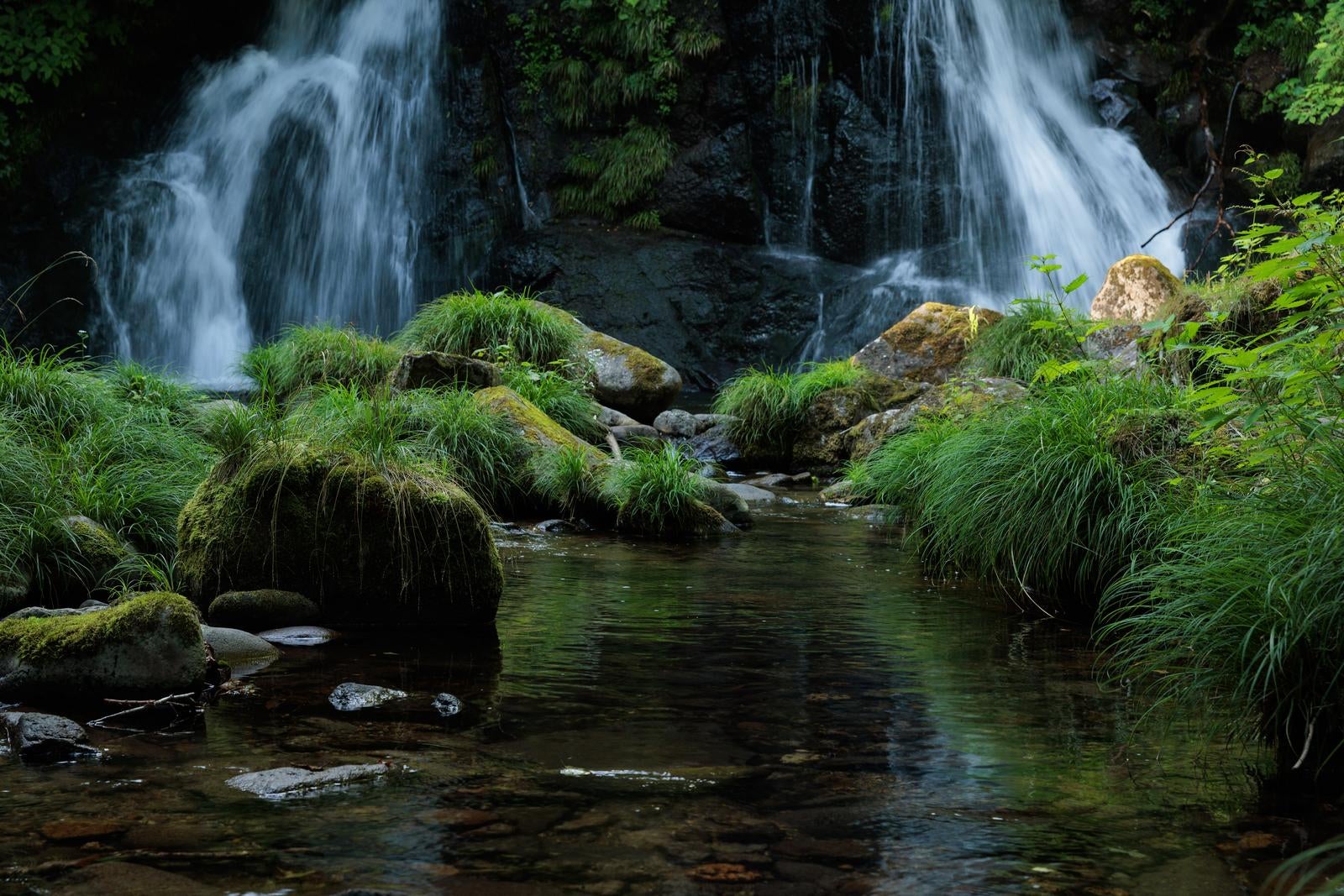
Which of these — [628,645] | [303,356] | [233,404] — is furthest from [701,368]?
[628,645]

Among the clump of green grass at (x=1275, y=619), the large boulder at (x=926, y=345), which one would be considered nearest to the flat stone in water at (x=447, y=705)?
the clump of green grass at (x=1275, y=619)

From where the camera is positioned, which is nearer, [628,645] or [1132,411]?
[628,645]

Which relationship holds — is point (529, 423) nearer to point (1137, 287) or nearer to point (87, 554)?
point (87, 554)

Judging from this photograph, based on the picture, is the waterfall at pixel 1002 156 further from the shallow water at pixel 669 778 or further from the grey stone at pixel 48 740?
the grey stone at pixel 48 740

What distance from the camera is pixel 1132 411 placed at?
5.12 metres

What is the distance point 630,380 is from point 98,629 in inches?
336

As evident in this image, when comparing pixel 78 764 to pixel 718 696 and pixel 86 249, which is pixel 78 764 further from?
pixel 86 249

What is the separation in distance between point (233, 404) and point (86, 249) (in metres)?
13.6

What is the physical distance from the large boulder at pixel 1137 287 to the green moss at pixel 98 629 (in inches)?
331

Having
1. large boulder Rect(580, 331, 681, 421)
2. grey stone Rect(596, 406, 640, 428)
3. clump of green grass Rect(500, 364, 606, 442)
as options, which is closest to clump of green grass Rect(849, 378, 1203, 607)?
clump of green grass Rect(500, 364, 606, 442)

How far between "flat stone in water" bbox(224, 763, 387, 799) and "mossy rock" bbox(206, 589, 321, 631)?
1752mm

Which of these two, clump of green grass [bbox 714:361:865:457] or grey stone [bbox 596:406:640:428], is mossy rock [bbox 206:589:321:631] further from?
clump of green grass [bbox 714:361:865:457]

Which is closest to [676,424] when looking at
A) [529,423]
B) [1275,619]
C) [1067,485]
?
[529,423]

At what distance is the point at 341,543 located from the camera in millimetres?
4727
